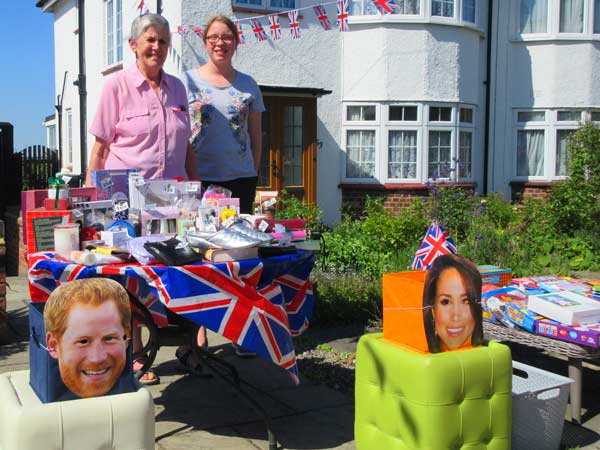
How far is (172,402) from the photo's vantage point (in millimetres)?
4180

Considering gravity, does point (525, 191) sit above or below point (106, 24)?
below

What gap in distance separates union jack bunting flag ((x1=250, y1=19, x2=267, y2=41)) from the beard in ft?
28.6

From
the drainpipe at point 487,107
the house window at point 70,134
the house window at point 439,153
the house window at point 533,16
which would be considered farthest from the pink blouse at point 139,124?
the house window at point 70,134

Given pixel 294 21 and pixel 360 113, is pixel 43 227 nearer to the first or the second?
pixel 294 21

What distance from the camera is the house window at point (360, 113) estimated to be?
1267 centimetres

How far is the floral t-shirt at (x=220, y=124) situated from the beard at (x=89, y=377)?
7.92 ft

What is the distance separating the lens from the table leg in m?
3.90

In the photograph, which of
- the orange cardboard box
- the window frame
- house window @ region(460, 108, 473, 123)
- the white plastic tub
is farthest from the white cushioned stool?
house window @ region(460, 108, 473, 123)

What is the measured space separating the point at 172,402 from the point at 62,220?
4.26 feet

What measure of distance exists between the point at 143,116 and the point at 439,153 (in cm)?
958

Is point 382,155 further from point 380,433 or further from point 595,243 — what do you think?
point 380,433

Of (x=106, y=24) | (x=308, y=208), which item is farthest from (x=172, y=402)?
(x=106, y=24)

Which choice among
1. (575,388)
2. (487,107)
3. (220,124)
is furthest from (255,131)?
(487,107)

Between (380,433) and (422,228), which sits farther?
(422,228)
